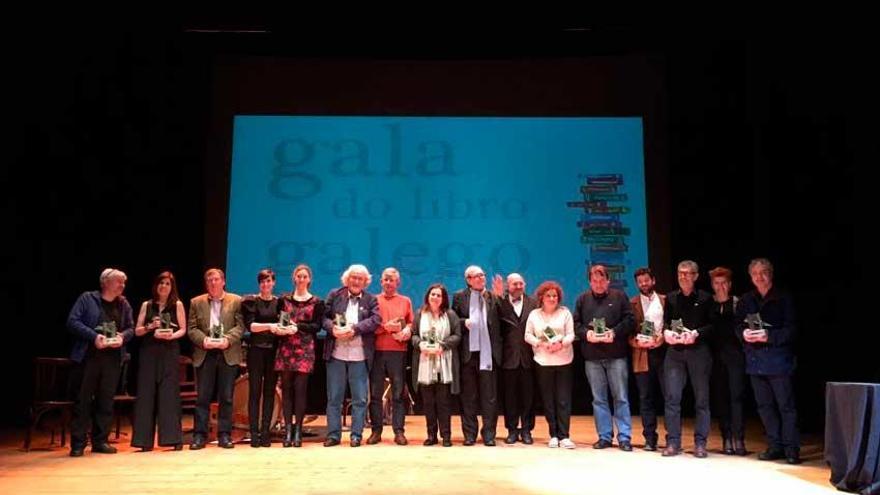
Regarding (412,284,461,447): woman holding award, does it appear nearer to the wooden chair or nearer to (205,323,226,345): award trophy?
(205,323,226,345): award trophy

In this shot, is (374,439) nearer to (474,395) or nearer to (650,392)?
(474,395)

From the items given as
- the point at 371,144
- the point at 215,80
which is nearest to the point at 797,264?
the point at 371,144

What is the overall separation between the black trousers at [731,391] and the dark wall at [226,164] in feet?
8.95

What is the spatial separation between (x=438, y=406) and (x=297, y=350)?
131 cm

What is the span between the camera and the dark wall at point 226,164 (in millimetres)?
8320

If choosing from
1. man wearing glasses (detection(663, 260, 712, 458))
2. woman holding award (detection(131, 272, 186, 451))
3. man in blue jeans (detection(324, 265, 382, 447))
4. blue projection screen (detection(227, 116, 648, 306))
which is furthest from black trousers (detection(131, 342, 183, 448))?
man wearing glasses (detection(663, 260, 712, 458))

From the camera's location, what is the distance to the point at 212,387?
6.36 metres

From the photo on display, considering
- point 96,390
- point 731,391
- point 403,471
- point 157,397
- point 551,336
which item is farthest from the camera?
point 551,336

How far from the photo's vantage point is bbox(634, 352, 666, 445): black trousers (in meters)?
6.13

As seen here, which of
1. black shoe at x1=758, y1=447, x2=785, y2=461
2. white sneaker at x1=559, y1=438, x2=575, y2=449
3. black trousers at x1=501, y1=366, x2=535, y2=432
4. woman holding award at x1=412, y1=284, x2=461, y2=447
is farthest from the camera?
black trousers at x1=501, y1=366, x2=535, y2=432

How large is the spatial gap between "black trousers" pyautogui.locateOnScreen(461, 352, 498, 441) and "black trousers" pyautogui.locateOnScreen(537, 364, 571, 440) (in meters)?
0.44

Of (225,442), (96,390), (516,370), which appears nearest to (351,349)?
(225,442)

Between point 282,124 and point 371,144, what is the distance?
1.10 metres

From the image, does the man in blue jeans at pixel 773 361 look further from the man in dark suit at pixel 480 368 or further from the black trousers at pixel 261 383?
the black trousers at pixel 261 383
